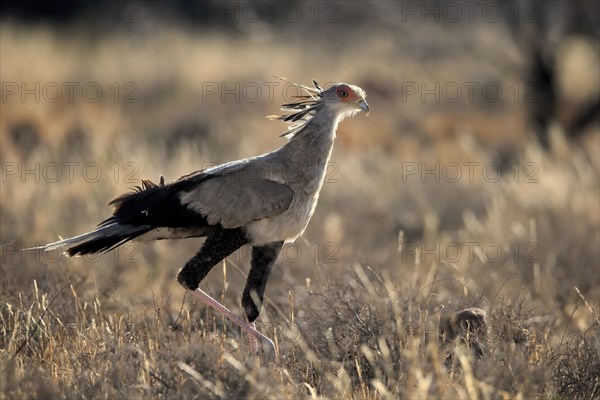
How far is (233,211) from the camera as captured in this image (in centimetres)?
546

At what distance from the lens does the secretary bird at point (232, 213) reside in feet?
17.9

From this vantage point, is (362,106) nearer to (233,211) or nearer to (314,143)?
(314,143)

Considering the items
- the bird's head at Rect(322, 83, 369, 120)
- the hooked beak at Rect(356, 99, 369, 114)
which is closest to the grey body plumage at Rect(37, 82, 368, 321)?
the bird's head at Rect(322, 83, 369, 120)

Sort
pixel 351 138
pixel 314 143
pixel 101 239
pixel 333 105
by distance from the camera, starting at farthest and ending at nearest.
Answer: pixel 351 138, pixel 333 105, pixel 314 143, pixel 101 239

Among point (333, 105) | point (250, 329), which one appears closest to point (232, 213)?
point (250, 329)

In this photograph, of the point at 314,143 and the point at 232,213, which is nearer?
the point at 232,213

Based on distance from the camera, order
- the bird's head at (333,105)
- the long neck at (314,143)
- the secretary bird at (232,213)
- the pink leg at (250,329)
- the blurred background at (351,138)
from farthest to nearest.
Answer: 1. the blurred background at (351,138)
2. the bird's head at (333,105)
3. the long neck at (314,143)
4. the secretary bird at (232,213)
5. the pink leg at (250,329)

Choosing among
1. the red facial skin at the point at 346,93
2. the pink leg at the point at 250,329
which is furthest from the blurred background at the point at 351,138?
the red facial skin at the point at 346,93

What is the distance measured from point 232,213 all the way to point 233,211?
0.01 m

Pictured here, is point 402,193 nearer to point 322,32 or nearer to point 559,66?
point 559,66

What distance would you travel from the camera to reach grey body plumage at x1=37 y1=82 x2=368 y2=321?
5465 millimetres

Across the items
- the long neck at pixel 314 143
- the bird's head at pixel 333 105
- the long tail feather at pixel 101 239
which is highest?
the bird's head at pixel 333 105

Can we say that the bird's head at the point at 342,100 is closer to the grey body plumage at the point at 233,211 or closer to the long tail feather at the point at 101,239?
the grey body plumage at the point at 233,211

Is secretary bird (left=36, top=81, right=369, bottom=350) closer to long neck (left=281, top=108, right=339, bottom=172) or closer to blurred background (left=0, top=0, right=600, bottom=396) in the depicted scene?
long neck (left=281, top=108, right=339, bottom=172)
